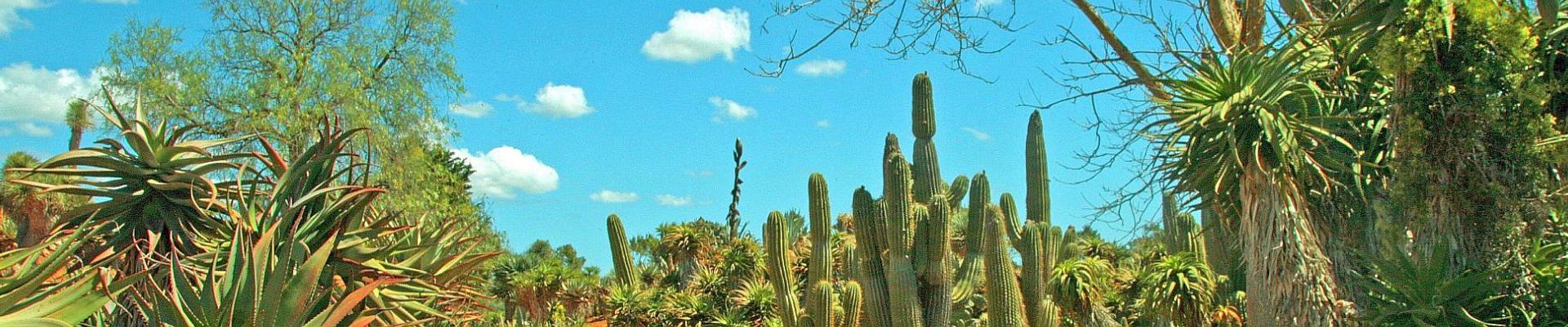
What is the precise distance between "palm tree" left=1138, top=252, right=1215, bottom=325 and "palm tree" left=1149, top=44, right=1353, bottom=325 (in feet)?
16.8

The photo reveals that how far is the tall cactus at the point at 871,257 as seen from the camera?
1454cm

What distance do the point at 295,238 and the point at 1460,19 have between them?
5.14 meters

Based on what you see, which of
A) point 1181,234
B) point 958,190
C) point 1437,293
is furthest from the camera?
point 958,190

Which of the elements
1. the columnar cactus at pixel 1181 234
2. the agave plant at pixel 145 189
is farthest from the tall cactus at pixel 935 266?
the agave plant at pixel 145 189

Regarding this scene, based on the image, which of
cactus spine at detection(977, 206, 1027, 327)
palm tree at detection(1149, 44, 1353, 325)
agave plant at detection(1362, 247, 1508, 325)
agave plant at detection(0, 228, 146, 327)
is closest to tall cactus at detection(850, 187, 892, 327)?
cactus spine at detection(977, 206, 1027, 327)

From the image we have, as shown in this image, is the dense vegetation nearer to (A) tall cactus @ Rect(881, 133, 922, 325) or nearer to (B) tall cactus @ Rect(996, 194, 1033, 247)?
(A) tall cactus @ Rect(881, 133, 922, 325)

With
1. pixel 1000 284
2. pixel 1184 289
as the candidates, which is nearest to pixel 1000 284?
pixel 1000 284

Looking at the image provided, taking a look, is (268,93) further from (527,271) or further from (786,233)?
(786,233)

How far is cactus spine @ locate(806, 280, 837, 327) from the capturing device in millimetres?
14305

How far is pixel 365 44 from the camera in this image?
18.4 meters

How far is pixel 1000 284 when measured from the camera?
13.9m

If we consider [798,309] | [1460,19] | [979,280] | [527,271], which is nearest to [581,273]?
[527,271]

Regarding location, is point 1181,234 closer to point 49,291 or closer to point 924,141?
point 924,141

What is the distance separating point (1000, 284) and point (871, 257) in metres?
1.71
